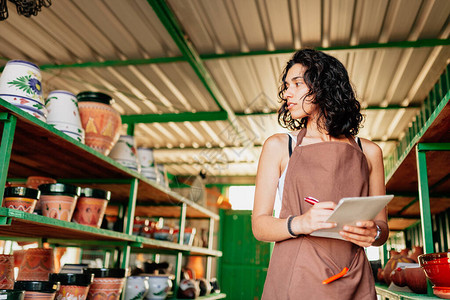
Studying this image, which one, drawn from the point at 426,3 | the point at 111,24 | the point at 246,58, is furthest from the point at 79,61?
the point at 426,3

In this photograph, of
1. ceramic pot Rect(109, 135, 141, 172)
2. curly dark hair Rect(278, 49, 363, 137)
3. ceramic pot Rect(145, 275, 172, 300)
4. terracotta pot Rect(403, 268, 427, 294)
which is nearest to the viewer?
curly dark hair Rect(278, 49, 363, 137)

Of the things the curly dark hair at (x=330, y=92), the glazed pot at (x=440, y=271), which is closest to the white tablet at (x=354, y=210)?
the curly dark hair at (x=330, y=92)

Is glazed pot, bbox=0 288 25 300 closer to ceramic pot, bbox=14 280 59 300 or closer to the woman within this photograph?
ceramic pot, bbox=14 280 59 300

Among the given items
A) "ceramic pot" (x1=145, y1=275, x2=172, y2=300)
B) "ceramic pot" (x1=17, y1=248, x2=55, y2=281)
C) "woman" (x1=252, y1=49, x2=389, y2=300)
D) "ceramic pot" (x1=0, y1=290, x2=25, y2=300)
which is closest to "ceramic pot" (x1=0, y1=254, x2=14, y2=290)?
"ceramic pot" (x1=0, y1=290, x2=25, y2=300)

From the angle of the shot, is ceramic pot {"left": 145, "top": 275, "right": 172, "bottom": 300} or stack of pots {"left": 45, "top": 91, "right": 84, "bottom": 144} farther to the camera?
ceramic pot {"left": 145, "top": 275, "right": 172, "bottom": 300}

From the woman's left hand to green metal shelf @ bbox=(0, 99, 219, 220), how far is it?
1300mm

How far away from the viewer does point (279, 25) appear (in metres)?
4.02

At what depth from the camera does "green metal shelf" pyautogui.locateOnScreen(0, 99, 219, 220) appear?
1.85 metres

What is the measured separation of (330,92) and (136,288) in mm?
2180

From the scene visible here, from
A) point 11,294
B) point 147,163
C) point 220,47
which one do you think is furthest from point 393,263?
point 220,47

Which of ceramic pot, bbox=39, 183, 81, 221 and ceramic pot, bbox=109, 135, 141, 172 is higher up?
ceramic pot, bbox=109, 135, 141, 172

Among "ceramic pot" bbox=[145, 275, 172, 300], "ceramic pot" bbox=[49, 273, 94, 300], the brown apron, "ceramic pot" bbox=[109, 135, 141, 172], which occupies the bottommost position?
"ceramic pot" bbox=[145, 275, 172, 300]

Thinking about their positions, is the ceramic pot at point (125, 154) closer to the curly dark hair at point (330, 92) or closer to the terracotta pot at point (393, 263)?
the curly dark hair at point (330, 92)

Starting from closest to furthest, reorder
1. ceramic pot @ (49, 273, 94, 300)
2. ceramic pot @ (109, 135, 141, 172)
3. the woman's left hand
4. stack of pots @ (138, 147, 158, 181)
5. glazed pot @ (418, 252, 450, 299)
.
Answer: the woman's left hand
glazed pot @ (418, 252, 450, 299)
ceramic pot @ (49, 273, 94, 300)
ceramic pot @ (109, 135, 141, 172)
stack of pots @ (138, 147, 158, 181)
